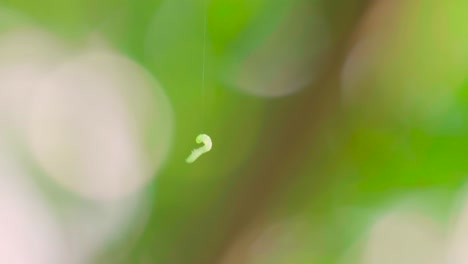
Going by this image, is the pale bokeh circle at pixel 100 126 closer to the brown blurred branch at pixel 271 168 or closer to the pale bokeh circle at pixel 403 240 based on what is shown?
the brown blurred branch at pixel 271 168

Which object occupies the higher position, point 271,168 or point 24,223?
point 271,168

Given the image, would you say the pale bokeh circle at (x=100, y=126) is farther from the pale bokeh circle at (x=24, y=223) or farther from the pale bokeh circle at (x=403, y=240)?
the pale bokeh circle at (x=403, y=240)

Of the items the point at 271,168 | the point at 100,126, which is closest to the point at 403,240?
the point at 271,168

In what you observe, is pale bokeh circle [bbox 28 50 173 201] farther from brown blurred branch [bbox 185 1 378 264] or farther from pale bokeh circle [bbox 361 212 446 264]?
pale bokeh circle [bbox 361 212 446 264]

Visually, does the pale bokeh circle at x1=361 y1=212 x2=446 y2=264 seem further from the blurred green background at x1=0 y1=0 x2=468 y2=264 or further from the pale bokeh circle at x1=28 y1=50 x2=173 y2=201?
the pale bokeh circle at x1=28 y1=50 x2=173 y2=201

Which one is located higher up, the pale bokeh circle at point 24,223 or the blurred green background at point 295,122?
the blurred green background at point 295,122

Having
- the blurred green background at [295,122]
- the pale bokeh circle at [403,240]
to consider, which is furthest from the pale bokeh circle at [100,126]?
the pale bokeh circle at [403,240]

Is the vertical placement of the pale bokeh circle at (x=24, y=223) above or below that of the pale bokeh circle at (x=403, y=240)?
below

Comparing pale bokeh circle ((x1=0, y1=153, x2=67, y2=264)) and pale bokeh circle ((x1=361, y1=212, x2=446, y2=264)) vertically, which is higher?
pale bokeh circle ((x1=361, y1=212, x2=446, y2=264))

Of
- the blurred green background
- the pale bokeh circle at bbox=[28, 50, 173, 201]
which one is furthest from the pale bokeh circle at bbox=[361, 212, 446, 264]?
the pale bokeh circle at bbox=[28, 50, 173, 201]

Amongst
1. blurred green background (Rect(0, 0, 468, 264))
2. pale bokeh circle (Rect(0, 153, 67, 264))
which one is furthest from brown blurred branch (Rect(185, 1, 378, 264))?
pale bokeh circle (Rect(0, 153, 67, 264))

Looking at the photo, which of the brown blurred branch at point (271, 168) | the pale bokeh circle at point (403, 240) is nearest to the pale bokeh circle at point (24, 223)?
the brown blurred branch at point (271, 168)

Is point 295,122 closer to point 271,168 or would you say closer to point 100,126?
point 271,168
